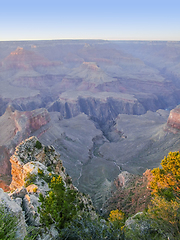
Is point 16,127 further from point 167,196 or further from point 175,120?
point 175,120

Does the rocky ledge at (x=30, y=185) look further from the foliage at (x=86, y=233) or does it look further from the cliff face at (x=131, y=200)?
the cliff face at (x=131, y=200)

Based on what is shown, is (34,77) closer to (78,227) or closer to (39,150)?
(39,150)

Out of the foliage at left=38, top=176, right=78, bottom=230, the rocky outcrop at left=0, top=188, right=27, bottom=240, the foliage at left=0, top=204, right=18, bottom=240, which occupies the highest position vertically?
the foliage at left=0, top=204, right=18, bottom=240

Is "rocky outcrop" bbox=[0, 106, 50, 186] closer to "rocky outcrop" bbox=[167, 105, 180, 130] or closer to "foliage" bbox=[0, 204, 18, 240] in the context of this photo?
"foliage" bbox=[0, 204, 18, 240]

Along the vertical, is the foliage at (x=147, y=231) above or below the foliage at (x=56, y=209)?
below

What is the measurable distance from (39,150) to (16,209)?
17008mm

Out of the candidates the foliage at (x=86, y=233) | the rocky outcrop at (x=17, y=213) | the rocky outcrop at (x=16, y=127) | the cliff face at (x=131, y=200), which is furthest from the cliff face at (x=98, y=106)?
the rocky outcrop at (x=17, y=213)

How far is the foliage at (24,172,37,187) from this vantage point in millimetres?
20128

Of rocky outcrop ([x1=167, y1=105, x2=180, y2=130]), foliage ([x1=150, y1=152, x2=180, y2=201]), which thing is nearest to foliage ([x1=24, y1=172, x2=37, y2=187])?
foliage ([x1=150, y1=152, x2=180, y2=201])

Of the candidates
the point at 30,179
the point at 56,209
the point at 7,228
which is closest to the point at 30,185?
the point at 30,179

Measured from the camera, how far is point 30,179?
67.4 ft

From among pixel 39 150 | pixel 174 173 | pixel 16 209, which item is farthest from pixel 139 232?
pixel 39 150

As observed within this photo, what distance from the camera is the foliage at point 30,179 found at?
20.1m

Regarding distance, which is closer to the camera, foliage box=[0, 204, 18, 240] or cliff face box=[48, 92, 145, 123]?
foliage box=[0, 204, 18, 240]
